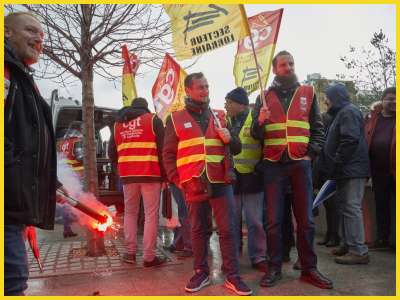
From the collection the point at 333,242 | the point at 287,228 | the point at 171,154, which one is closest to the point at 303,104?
the point at 171,154

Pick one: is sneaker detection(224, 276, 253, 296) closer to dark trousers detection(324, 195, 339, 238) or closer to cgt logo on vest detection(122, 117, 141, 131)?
cgt logo on vest detection(122, 117, 141, 131)

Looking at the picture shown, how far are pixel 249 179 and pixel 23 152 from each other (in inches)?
127

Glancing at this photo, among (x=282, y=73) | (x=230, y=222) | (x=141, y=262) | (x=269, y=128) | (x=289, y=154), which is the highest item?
(x=282, y=73)

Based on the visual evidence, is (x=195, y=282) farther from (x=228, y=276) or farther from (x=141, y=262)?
(x=141, y=262)

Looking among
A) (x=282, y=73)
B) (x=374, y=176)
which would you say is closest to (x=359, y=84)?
(x=374, y=176)

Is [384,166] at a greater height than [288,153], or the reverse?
[288,153]

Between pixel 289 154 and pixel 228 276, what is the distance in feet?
4.50

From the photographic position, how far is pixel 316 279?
420cm

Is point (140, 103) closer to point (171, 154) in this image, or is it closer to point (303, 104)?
point (171, 154)

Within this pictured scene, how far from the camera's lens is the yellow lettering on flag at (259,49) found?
295 inches

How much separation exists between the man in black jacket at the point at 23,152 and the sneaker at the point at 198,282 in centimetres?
182

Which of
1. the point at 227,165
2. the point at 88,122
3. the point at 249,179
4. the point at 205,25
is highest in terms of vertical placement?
the point at 205,25

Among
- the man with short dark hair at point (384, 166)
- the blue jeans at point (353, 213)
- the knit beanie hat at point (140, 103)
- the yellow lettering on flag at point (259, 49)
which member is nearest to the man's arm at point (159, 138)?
the knit beanie hat at point (140, 103)

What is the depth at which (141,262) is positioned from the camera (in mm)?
5477
